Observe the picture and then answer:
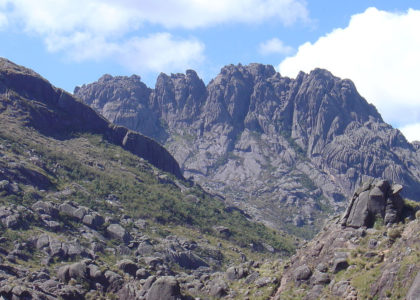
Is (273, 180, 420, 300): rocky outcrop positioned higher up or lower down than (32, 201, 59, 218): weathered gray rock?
higher up

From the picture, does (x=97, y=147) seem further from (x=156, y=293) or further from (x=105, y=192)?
(x=156, y=293)

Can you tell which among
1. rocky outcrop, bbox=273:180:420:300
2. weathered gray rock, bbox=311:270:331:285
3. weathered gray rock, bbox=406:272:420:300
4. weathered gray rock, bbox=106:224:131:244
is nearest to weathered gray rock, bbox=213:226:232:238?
weathered gray rock, bbox=106:224:131:244

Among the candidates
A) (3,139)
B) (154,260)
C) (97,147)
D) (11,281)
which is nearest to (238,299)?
(11,281)

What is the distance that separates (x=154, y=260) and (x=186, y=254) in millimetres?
24358

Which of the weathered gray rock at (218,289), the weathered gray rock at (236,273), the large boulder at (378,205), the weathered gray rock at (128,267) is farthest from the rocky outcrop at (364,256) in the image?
the weathered gray rock at (128,267)

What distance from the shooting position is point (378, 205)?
52.1 m

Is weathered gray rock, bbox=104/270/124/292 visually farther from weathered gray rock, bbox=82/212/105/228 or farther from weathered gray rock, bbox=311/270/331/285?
weathered gray rock, bbox=82/212/105/228

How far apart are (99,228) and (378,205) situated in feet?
269

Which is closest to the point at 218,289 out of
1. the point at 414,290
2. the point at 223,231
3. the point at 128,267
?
the point at 128,267

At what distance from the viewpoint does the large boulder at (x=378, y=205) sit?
169 ft

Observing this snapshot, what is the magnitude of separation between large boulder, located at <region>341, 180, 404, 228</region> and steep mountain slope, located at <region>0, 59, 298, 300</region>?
11830 mm

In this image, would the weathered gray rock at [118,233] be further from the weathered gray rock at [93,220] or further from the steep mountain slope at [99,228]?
the weathered gray rock at [93,220]

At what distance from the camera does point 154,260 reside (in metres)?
97.8

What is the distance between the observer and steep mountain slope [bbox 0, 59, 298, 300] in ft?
204
